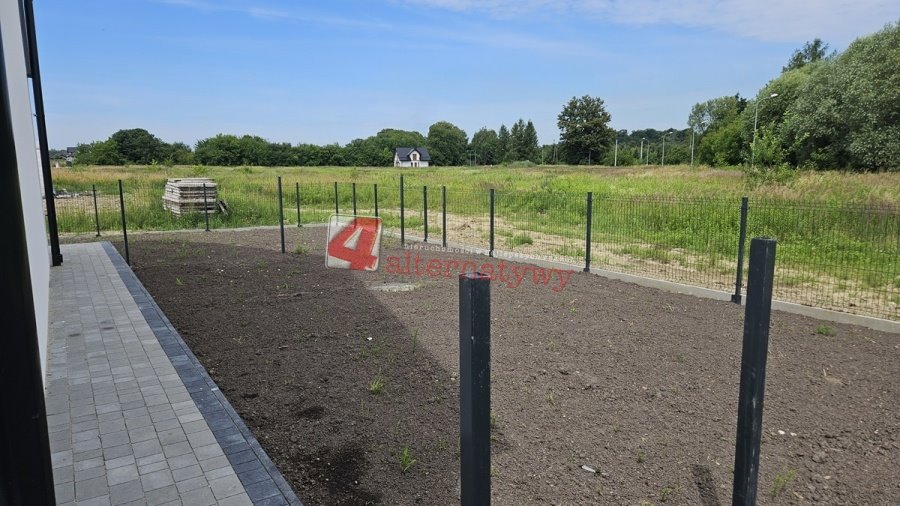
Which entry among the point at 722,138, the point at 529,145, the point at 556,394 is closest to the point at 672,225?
the point at 556,394

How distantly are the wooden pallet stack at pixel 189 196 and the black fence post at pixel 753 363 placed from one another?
55.6 ft

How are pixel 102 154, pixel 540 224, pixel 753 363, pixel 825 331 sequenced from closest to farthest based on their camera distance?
pixel 753 363 < pixel 825 331 < pixel 540 224 < pixel 102 154

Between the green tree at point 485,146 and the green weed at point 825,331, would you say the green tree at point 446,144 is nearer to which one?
the green tree at point 485,146

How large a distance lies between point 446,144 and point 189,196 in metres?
108

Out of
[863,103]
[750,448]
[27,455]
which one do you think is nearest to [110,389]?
[27,455]

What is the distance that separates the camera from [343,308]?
271 inches

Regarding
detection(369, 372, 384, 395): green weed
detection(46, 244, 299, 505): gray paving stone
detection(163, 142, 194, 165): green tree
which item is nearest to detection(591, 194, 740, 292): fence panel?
detection(369, 372, 384, 395): green weed

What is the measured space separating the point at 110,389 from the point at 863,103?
132 ft

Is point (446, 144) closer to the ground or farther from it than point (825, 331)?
farther from it

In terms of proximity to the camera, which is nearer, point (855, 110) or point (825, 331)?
point (825, 331)

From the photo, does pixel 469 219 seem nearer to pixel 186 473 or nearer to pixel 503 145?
pixel 186 473

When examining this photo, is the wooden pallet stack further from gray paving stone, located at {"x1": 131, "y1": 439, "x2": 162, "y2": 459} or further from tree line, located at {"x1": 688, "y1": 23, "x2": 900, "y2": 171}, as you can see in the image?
tree line, located at {"x1": 688, "y1": 23, "x2": 900, "y2": 171}

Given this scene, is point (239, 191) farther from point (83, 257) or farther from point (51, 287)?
point (51, 287)

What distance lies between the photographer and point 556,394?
427cm
